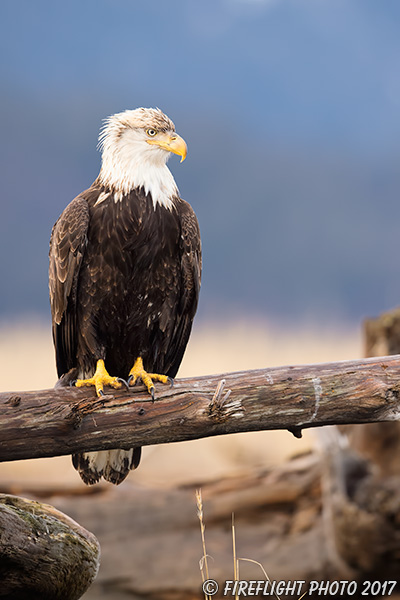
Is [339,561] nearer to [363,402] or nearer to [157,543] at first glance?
[157,543]

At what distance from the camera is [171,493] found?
719 centimetres

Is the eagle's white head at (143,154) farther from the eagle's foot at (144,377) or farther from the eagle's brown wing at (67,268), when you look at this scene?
the eagle's foot at (144,377)

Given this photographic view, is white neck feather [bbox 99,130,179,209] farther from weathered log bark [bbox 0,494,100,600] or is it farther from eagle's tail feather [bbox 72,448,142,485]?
weathered log bark [bbox 0,494,100,600]

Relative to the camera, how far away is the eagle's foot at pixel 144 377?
3.78m

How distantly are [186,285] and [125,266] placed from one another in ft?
1.52

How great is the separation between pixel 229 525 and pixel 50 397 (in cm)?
425

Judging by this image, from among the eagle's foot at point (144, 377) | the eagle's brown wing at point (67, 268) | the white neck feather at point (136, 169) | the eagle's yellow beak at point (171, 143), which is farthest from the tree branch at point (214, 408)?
the eagle's yellow beak at point (171, 143)

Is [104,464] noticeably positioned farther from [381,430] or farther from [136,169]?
[381,430]

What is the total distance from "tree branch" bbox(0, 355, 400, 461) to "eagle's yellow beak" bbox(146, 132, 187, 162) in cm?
151

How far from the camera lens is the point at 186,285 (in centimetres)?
439

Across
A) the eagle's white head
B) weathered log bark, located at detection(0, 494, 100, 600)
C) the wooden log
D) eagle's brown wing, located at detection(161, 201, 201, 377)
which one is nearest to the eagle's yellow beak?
the eagle's white head

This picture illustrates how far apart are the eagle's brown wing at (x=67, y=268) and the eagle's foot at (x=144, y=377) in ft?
1.48

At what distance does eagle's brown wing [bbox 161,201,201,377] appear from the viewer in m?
4.33

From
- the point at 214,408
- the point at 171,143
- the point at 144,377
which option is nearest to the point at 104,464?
the point at 144,377
